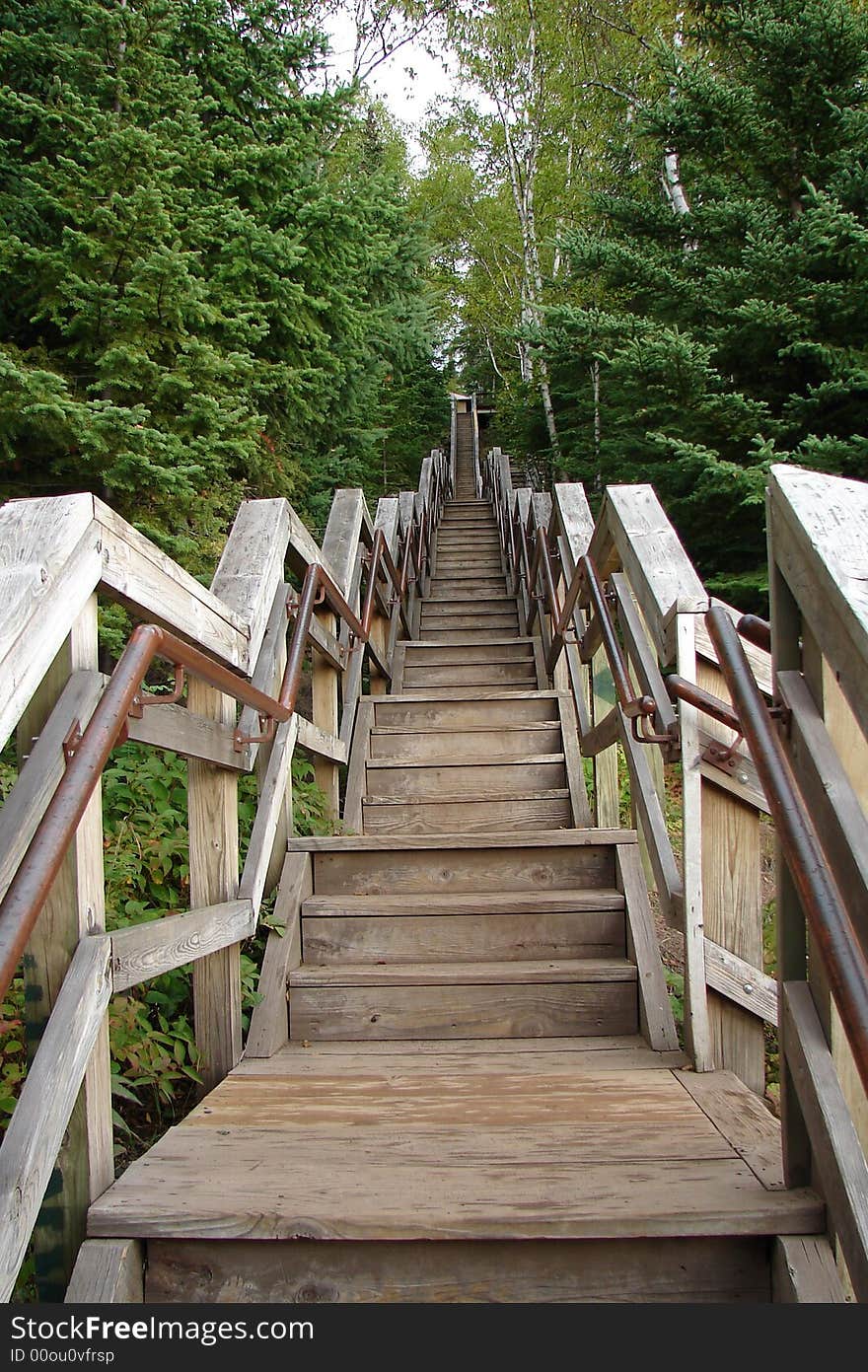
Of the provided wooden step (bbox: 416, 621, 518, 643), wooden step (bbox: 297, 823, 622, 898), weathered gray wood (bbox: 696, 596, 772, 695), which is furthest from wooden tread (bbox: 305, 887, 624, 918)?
wooden step (bbox: 416, 621, 518, 643)

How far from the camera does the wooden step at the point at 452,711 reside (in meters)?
4.52

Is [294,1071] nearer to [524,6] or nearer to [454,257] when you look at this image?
[524,6]

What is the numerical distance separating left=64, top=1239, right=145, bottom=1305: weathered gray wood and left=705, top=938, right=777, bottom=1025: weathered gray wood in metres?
1.31

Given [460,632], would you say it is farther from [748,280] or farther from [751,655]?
[751,655]

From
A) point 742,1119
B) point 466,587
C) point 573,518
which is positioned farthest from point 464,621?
point 742,1119

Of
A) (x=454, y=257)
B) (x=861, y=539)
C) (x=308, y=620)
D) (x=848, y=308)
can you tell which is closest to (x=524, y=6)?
(x=454, y=257)

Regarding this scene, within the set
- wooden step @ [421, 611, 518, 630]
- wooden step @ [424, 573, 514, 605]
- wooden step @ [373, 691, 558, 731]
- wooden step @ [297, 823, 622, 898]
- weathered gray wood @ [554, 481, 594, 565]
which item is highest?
wooden step @ [424, 573, 514, 605]

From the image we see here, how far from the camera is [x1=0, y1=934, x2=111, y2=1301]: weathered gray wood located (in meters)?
1.20

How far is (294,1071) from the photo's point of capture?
225 cm

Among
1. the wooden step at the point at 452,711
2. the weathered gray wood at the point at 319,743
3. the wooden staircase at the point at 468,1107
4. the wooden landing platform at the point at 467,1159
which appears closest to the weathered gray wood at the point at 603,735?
the wooden staircase at the point at 468,1107

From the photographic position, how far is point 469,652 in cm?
615

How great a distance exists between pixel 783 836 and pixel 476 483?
21.3 metres

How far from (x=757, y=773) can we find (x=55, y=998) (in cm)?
129

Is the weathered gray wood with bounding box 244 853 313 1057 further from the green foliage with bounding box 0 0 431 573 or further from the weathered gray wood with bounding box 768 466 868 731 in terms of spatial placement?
the green foliage with bounding box 0 0 431 573
